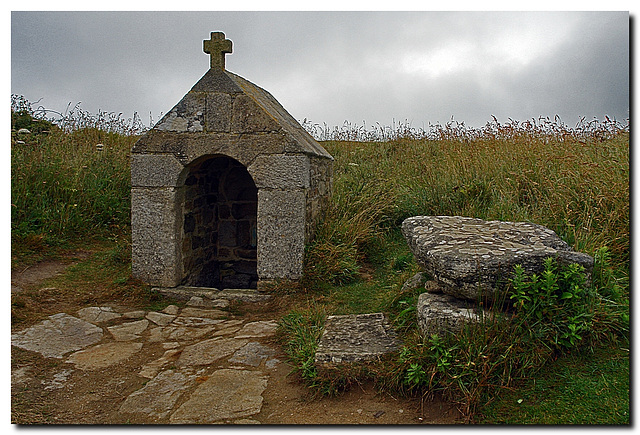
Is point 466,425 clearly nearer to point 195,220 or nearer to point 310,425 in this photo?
point 310,425

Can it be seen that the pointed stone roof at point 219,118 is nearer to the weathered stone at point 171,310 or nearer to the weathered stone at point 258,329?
the weathered stone at point 171,310

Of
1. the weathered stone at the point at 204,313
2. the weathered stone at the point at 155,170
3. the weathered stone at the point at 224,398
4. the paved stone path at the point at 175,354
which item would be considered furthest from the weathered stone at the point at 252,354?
the weathered stone at the point at 155,170

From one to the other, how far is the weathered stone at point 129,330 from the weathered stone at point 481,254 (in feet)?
8.62

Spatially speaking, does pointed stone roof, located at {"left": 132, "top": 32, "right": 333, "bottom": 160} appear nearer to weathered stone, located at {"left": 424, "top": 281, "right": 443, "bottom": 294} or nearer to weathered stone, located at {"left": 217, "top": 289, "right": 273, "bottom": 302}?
weathered stone, located at {"left": 217, "top": 289, "right": 273, "bottom": 302}

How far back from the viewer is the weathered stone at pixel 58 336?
13.4ft

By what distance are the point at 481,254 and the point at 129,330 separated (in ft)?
10.7

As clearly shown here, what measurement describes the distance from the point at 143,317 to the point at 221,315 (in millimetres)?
773

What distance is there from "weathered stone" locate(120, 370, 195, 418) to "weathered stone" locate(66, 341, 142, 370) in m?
0.55

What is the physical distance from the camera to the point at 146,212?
5.62m

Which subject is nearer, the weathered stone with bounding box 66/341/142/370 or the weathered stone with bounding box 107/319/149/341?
the weathered stone with bounding box 66/341/142/370

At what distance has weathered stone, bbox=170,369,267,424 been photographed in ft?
9.73

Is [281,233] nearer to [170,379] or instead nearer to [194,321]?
[194,321]

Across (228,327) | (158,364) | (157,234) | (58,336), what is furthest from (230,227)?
(158,364)

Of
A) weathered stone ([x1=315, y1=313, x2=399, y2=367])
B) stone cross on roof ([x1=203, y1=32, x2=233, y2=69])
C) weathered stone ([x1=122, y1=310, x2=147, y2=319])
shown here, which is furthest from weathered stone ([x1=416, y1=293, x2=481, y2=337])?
stone cross on roof ([x1=203, y1=32, x2=233, y2=69])
